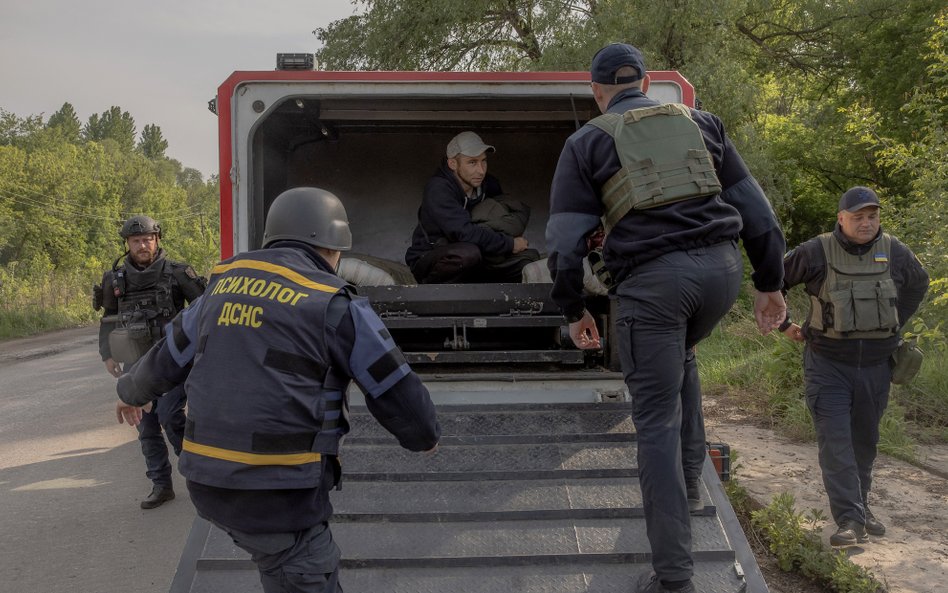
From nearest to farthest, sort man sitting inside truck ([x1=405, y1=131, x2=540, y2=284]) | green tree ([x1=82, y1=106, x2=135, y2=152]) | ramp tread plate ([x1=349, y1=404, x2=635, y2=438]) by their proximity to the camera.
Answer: ramp tread plate ([x1=349, y1=404, x2=635, y2=438]), man sitting inside truck ([x1=405, y1=131, x2=540, y2=284]), green tree ([x1=82, y1=106, x2=135, y2=152])

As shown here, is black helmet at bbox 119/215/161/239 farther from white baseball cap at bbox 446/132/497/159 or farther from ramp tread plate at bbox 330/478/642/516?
ramp tread plate at bbox 330/478/642/516

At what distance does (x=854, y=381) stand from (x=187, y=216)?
69513 mm

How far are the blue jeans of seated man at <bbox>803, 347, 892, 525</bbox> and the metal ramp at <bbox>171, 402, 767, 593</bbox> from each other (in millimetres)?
1330

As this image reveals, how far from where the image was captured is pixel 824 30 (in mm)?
15969

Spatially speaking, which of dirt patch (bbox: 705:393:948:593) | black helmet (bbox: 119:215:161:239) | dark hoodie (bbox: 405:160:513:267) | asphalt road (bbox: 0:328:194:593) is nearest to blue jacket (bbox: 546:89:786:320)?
dirt patch (bbox: 705:393:948:593)

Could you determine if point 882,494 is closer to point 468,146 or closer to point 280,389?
point 468,146

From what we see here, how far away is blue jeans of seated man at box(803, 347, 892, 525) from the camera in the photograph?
4.25 meters

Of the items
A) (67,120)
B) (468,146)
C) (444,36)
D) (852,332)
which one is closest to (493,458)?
(852,332)

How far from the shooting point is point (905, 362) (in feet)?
14.3

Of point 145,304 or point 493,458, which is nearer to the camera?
point 493,458

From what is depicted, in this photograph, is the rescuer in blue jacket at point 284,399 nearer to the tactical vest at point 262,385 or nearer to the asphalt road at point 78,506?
the tactical vest at point 262,385

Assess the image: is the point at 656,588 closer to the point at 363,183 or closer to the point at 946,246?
the point at 363,183

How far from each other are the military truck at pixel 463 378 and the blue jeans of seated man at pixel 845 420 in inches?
35.4

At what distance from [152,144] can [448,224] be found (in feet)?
376
